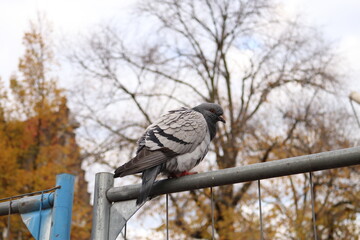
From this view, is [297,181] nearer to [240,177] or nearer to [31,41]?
[31,41]

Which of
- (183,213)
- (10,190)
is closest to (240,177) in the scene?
(183,213)

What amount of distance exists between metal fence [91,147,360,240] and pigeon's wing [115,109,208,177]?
11cm

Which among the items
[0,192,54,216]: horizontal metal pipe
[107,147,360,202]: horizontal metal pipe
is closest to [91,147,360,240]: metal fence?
[107,147,360,202]: horizontal metal pipe

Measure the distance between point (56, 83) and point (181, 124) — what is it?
40.0ft

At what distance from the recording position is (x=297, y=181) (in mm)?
12938

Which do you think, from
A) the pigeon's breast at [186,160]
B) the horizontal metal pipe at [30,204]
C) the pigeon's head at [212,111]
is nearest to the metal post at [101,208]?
the horizontal metal pipe at [30,204]

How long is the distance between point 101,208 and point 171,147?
56 cm

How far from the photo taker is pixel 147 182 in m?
2.06

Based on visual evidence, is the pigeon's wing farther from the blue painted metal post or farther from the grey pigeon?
the blue painted metal post

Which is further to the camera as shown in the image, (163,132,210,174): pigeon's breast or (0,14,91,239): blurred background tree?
(0,14,91,239): blurred background tree

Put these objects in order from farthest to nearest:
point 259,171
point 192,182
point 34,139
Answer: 1. point 34,139
2. point 192,182
3. point 259,171

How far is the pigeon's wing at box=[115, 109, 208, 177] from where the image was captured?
7.36 ft

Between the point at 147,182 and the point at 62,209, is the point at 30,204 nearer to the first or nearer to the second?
the point at 62,209

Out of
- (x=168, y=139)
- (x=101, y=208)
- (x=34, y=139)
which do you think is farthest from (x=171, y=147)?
(x=34, y=139)
